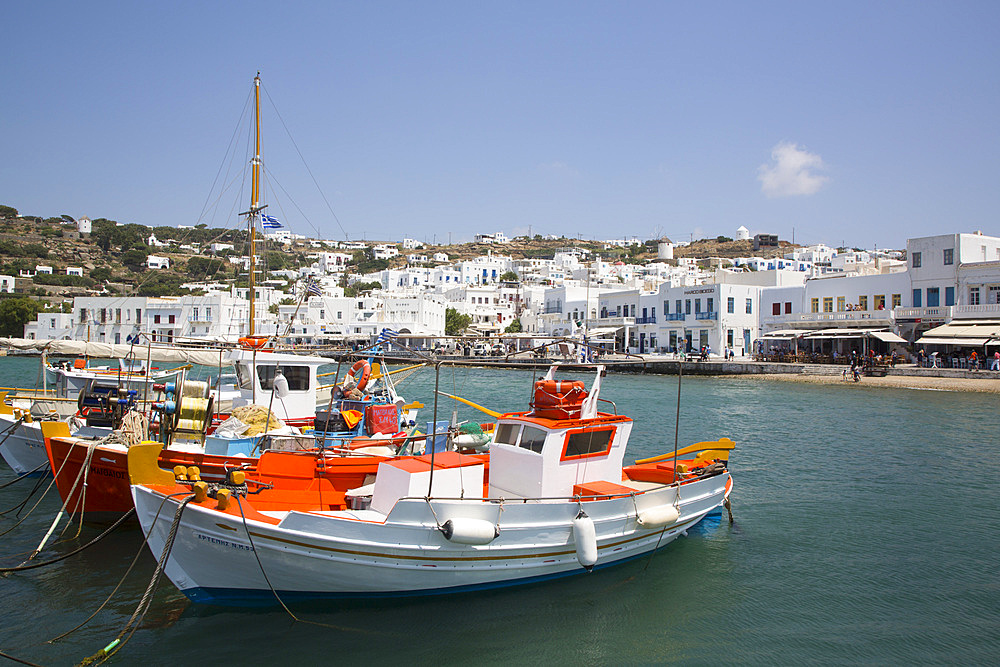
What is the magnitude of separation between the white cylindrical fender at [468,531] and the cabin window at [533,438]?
68.6 inches

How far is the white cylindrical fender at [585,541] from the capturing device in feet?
29.8

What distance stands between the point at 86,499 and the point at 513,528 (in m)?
8.08

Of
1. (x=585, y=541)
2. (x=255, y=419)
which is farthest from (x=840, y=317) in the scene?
(x=255, y=419)

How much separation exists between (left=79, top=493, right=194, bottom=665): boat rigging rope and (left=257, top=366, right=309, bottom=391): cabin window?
7.91 metres

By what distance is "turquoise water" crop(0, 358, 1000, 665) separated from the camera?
7707 millimetres

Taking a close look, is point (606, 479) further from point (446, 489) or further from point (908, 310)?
point (908, 310)

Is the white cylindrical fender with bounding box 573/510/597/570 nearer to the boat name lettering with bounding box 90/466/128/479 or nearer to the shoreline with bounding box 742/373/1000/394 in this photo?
the boat name lettering with bounding box 90/466/128/479

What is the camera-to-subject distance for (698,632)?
8.40 metres

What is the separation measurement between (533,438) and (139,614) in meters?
5.74

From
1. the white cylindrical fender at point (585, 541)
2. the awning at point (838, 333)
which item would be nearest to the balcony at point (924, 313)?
the awning at point (838, 333)

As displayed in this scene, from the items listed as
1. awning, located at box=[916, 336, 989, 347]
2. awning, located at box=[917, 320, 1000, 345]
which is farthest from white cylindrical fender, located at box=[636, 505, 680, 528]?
awning, located at box=[917, 320, 1000, 345]

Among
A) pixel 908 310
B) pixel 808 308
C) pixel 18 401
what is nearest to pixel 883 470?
pixel 18 401

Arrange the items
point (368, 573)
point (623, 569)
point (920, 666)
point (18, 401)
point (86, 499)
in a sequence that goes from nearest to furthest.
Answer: point (920, 666)
point (368, 573)
point (623, 569)
point (86, 499)
point (18, 401)

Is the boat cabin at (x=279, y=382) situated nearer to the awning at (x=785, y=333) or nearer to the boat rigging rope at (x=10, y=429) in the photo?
the boat rigging rope at (x=10, y=429)
